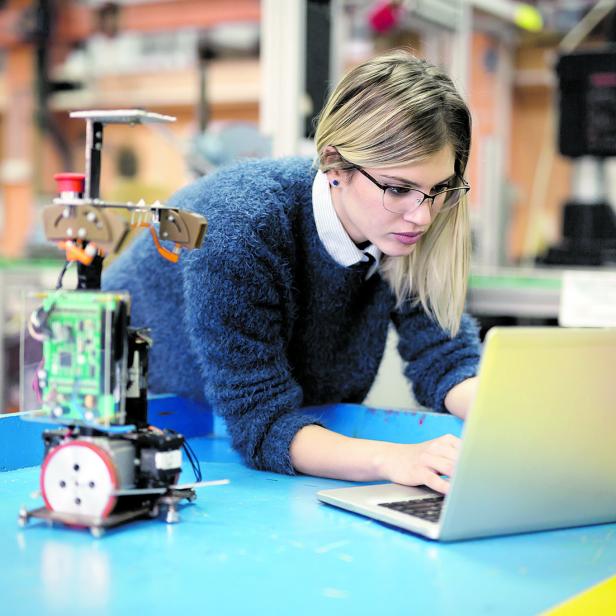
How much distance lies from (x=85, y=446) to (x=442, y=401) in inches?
27.3

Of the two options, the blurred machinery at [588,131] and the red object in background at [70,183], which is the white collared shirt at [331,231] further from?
the blurred machinery at [588,131]

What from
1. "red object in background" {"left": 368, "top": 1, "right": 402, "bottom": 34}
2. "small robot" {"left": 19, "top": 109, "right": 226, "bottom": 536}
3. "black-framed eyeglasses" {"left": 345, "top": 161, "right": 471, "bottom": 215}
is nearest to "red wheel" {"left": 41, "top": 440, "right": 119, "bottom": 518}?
"small robot" {"left": 19, "top": 109, "right": 226, "bottom": 536}

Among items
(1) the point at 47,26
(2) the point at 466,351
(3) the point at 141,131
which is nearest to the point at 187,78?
(3) the point at 141,131

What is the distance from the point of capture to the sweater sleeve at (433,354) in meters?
1.38

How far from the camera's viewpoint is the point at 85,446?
2.63ft

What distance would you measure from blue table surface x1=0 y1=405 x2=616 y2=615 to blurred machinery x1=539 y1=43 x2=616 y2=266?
1.96 metres

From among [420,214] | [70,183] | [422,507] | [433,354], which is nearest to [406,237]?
[420,214]

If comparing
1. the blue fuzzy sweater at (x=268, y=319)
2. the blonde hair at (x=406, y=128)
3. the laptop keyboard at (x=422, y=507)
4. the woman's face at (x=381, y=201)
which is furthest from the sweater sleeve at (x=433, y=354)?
the laptop keyboard at (x=422, y=507)

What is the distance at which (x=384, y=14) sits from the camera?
2.58m

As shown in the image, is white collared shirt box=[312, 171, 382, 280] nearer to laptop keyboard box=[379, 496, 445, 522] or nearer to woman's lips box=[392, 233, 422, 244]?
woman's lips box=[392, 233, 422, 244]

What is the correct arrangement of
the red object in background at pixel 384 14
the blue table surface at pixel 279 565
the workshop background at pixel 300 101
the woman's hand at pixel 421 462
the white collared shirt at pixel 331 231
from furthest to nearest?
the red object in background at pixel 384 14, the workshop background at pixel 300 101, the white collared shirt at pixel 331 231, the woman's hand at pixel 421 462, the blue table surface at pixel 279 565

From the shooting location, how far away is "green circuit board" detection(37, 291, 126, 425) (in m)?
0.78

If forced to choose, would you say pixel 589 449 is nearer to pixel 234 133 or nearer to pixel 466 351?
pixel 466 351

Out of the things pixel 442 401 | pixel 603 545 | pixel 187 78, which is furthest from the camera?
pixel 187 78
